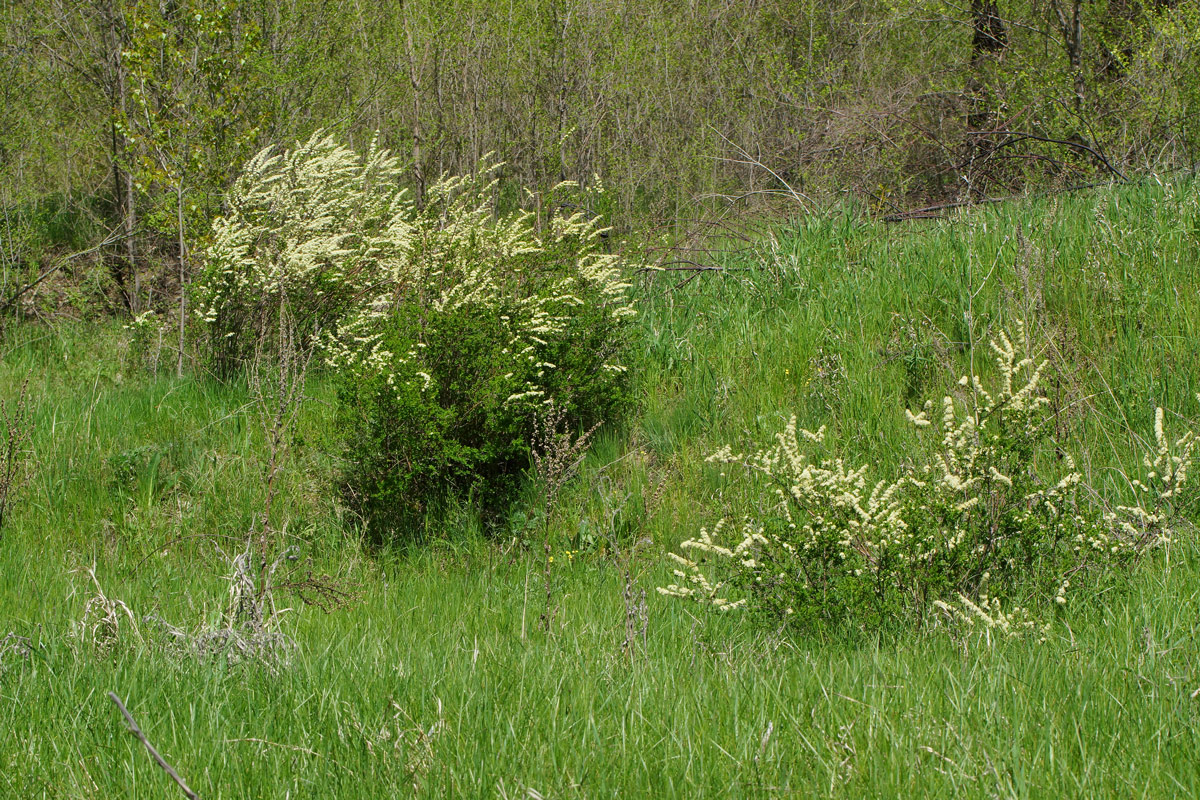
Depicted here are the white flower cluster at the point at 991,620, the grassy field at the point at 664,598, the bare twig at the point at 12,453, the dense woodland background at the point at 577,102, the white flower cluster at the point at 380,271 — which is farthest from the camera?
the dense woodland background at the point at 577,102

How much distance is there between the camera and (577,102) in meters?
12.1

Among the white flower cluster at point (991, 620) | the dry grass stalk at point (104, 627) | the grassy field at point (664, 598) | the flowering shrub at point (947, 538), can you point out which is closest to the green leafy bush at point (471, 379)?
the grassy field at point (664, 598)

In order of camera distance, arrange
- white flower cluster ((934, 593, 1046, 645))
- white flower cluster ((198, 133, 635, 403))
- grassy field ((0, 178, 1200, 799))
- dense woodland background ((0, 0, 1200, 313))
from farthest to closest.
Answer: dense woodland background ((0, 0, 1200, 313)) → white flower cluster ((198, 133, 635, 403)) → white flower cluster ((934, 593, 1046, 645)) → grassy field ((0, 178, 1200, 799))

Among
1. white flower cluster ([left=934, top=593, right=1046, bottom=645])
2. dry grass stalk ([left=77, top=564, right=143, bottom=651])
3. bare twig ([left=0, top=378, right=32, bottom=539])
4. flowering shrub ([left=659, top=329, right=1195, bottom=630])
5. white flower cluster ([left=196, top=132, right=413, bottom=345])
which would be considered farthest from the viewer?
white flower cluster ([left=196, top=132, right=413, bottom=345])

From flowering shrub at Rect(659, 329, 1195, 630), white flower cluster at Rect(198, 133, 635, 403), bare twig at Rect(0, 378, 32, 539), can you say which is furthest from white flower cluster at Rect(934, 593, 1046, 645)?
bare twig at Rect(0, 378, 32, 539)

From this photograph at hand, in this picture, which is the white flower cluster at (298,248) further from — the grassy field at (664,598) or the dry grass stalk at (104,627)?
the dry grass stalk at (104,627)

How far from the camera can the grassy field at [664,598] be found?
2109 millimetres

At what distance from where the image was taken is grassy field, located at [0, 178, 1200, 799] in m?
2.11

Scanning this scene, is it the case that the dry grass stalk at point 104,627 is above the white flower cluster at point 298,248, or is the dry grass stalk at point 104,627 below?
below

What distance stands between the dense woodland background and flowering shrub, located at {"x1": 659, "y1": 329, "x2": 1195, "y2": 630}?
13.8ft

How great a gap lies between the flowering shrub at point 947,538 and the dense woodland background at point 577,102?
4204 mm

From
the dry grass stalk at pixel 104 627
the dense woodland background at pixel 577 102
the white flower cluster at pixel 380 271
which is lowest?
the dry grass stalk at pixel 104 627

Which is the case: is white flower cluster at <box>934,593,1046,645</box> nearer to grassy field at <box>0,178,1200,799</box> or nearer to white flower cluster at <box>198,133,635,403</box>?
grassy field at <box>0,178,1200,799</box>

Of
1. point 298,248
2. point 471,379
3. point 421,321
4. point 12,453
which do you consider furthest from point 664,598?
point 298,248
